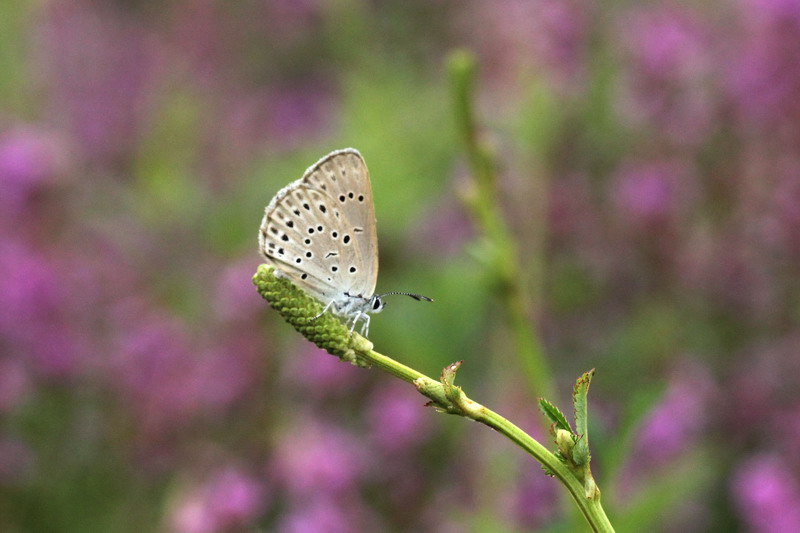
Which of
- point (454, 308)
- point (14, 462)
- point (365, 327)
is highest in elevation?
point (365, 327)

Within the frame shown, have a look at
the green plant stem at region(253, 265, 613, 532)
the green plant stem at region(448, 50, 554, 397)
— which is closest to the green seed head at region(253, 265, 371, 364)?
the green plant stem at region(253, 265, 613, 532)

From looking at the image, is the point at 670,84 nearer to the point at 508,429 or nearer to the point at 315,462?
the point at 315,462

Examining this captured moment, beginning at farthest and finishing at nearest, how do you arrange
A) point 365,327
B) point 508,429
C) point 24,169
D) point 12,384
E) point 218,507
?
point 24,169 < point 12,384 < point 218,507 < point 365,327 < point 508,429

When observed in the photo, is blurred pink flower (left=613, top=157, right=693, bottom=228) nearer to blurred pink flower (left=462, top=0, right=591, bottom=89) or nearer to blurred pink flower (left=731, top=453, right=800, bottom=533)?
blurred pink flower (left=462, top=0, right=591, bottom=89)

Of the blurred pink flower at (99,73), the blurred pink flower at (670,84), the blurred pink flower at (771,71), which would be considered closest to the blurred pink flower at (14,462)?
the blurred pink flower at (670,84)

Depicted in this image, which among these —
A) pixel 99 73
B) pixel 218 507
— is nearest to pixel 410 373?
pixel 218 507

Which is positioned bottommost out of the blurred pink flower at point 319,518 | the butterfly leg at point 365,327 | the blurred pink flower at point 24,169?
the blurred pink flower at point 319,518

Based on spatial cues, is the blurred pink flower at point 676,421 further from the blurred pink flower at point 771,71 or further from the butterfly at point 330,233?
the butterfly at point 330,233
